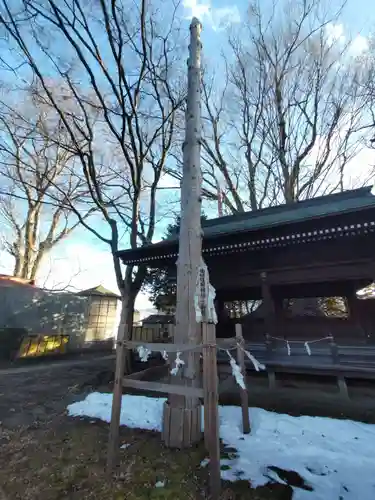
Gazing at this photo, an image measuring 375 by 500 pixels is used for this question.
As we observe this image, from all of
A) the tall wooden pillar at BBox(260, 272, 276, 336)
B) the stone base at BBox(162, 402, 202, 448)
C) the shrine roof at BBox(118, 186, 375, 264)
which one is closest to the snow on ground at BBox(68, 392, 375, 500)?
the stone base at BBox(162, 402, 202, 448)

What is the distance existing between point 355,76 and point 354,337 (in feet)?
35.9

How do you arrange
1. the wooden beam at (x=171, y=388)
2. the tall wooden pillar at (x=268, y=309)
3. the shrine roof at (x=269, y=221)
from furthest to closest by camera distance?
the tall wooden pillar at (x=268, y=309) < the shrine roof at (x=269, y=221) < the wooden beam at (x=171, y=388)

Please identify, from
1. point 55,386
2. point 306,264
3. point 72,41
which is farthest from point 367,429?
point 72,41

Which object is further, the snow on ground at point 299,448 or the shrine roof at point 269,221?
the shrine roof at point 269,221

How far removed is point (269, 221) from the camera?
852cm

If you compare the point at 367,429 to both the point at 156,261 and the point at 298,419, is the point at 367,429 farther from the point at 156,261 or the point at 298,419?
the point at 156,261

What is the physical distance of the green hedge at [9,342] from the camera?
11.0 metres

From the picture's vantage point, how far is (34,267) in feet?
56.1

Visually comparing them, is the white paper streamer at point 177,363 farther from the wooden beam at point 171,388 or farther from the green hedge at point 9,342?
the green hedge at point 9,342

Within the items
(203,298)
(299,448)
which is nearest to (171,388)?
(203,298)

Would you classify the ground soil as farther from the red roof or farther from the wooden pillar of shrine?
the red roof

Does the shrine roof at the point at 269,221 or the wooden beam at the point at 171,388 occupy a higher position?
Answer: the shrine roof at the point at 269,221

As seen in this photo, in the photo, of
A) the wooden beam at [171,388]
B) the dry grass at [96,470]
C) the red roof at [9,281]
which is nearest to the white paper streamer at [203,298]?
the wooden beam at [171,388]

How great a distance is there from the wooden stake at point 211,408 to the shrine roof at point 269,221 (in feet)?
12.8
